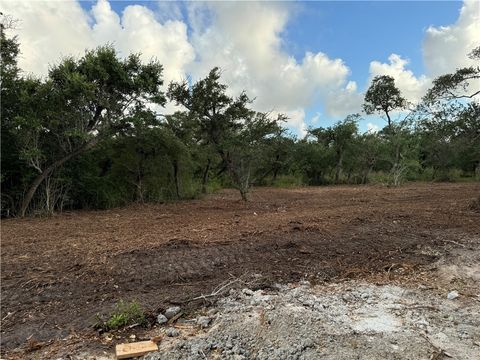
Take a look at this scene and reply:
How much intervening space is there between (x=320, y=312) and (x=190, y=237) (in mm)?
3311

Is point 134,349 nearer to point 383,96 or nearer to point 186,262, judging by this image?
point 186,262

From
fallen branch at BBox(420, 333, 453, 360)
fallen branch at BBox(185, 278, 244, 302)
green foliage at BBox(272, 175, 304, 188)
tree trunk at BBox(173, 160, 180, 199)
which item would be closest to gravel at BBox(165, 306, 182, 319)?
fallen branch at BBox(185, 278, 244, 302)

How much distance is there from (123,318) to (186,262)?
1617 millimetres

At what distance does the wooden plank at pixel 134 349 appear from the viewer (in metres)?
2.67

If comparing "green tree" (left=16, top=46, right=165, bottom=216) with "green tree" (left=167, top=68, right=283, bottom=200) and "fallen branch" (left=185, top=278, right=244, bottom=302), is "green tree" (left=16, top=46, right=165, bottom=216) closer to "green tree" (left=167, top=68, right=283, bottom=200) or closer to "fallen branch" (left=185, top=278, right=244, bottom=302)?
"green tree" (left=167, top=68, right=283, bottom=200)

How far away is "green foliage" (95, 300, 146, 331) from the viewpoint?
313cm

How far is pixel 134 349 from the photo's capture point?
2.74 meters

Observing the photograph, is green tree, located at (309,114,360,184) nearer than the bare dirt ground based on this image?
No

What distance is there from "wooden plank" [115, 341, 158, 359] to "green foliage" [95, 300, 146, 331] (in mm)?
351

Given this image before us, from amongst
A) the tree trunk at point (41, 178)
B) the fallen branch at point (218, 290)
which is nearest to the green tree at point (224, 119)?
the tree trunk at point (41, 178)

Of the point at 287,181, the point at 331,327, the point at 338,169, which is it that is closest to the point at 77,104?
the point at 331,327

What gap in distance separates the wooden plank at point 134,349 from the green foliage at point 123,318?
0.35m

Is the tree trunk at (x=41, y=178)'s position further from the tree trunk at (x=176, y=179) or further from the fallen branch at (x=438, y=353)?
the fallen branch at (x=438, y=353)

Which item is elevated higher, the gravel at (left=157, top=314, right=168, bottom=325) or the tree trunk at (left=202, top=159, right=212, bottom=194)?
the tree trunk at (left=202, top=159, right=212, bottom=194)
